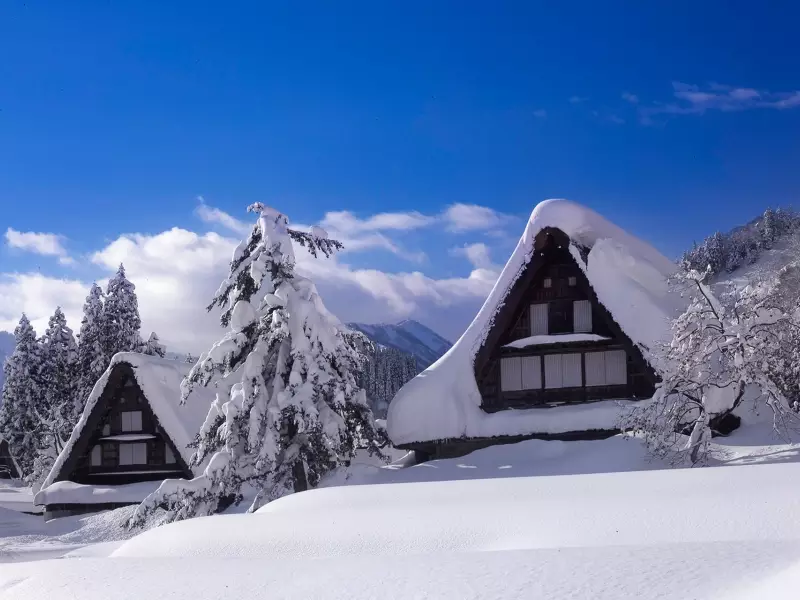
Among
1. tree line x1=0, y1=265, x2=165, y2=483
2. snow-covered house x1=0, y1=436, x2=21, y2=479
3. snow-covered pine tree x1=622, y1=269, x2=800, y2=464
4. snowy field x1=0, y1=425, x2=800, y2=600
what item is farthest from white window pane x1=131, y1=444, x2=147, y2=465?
snow-covered house x1=0, y1=436, x2=21, y2=479

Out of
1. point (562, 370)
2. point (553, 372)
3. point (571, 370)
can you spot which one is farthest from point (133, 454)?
point (571, 370)

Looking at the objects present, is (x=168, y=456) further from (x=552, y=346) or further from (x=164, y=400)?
(x=552, y=346)

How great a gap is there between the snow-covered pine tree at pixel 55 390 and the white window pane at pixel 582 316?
32.4 meters

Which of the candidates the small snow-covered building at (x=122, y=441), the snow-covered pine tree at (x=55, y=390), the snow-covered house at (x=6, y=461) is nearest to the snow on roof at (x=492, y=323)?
the small snow-covered building at (x=122, y=441)

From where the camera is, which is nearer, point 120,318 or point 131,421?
point 131,421

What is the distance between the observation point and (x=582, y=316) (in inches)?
883

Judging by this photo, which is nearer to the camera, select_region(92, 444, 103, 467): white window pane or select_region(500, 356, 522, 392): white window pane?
select_region(500, 356, 522, 392): white window pane

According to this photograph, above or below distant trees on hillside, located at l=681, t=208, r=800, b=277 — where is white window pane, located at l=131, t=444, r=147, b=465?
below

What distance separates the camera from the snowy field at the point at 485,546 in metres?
7.12

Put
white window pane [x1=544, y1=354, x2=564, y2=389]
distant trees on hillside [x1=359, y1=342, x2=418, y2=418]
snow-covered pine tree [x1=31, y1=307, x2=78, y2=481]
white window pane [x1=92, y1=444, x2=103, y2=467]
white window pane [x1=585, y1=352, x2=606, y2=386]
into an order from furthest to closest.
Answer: distant trees on hillside [x1=359, y1=342, x2=418, y2=418] → snow-covered pine tree [x1=31, y1=307, x2=78, y2=481] → white window pane [x1=92, y1=444, x2=103, y2=467] → white window pane [x1=544, y1=354, x2=564, y2=389] → white window pane [x1=585, y1=352, x2=606, y2=386]

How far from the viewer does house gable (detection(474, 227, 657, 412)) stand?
21938mm

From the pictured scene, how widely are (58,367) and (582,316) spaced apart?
1542 inches

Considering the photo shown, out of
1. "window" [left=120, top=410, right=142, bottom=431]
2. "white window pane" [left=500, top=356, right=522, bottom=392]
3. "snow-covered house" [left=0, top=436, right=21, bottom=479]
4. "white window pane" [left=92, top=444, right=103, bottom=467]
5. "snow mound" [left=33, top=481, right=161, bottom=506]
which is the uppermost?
"white window pane" [left=500, top=356, right=522, bottom=392]

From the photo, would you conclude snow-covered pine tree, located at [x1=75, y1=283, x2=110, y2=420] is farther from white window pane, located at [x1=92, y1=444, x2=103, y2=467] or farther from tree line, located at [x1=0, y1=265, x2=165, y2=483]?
white window pane, located at [x1=92, y1=444, x2=103, y2=467]
